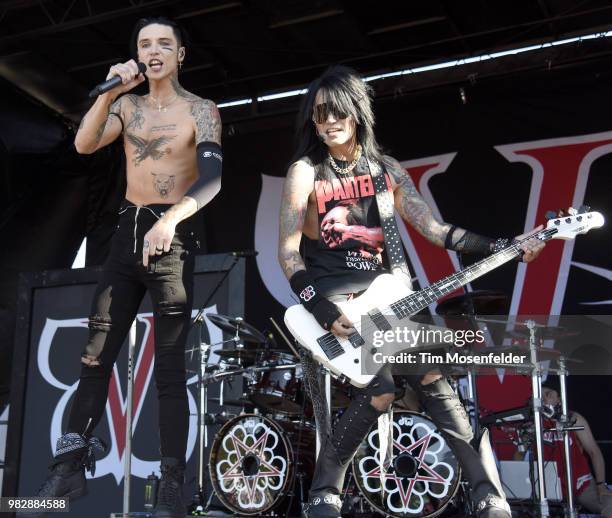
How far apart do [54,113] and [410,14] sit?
3898 mm

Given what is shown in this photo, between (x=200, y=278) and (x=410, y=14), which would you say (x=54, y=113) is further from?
(x=410, y=14)

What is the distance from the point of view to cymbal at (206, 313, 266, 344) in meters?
5.32

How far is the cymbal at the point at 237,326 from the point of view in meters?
5.32

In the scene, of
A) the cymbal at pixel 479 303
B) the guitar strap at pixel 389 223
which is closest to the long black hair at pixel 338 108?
the guitar strap at pixel 389 223

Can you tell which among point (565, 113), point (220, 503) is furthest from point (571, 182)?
point (220, 503)

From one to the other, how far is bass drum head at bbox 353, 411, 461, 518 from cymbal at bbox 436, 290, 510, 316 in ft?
2.61

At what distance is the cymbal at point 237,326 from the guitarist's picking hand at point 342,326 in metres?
2.40

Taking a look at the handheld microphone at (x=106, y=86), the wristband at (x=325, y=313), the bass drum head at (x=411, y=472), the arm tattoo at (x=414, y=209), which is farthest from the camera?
the bass drum head at (x=411, y=472)

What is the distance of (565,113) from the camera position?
7098 millimetres

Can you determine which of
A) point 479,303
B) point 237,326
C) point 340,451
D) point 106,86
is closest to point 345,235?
point 340,451

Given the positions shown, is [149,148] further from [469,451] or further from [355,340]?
[469,451]

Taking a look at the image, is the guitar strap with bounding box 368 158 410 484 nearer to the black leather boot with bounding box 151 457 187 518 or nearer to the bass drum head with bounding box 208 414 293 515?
the black leather boot with bounding box 151 457 187 518

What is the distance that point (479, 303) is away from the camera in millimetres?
5113

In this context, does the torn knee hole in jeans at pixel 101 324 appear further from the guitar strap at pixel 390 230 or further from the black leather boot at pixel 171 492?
the guitar strap at pixel 390 230
